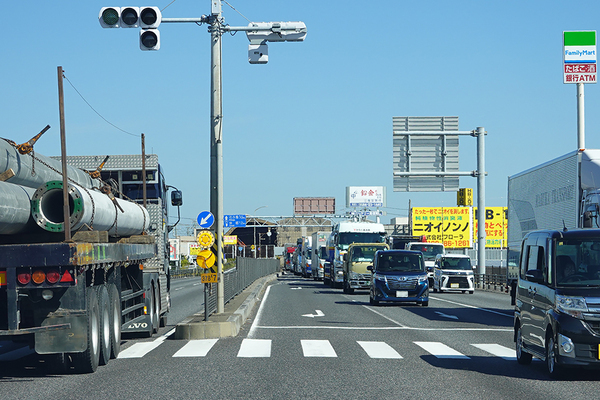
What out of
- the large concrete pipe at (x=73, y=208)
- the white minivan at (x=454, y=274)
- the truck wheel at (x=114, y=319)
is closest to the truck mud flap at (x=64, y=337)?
the large concrete pipe at (x=73, y=208)

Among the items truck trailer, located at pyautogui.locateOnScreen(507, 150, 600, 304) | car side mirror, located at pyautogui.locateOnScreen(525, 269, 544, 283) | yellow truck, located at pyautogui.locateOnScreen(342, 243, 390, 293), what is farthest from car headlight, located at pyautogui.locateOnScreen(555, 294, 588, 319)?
yellow truck, located at pyautogui.locateOnScreen(342, 243, 390, 293)

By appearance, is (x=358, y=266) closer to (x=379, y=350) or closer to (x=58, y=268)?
(x=379, y=350)

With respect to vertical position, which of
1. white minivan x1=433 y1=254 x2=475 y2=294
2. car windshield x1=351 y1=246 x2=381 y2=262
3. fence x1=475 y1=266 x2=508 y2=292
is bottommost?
fence x1=475 y1=266 x2=508 y2=292

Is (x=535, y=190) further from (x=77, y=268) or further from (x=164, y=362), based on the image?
(x=77, y=268)

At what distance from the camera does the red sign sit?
26.7m

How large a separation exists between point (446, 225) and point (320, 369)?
7153cm

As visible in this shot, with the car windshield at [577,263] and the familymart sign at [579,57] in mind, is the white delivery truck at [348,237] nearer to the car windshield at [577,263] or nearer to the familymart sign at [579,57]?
the familymart sign at [579,57]

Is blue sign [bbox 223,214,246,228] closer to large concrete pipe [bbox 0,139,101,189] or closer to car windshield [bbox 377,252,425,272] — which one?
car windshield [bbox 377,252,425,272]

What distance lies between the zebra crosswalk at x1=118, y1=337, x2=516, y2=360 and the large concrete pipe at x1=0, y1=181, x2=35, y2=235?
148 inches

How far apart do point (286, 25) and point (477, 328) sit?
27.1 feet

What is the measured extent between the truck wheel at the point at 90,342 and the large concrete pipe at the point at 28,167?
170 centimetres

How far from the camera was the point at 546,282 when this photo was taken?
35.5ft

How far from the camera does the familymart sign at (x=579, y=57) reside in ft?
87.6

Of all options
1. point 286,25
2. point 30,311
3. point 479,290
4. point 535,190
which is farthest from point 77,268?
point 479,290
